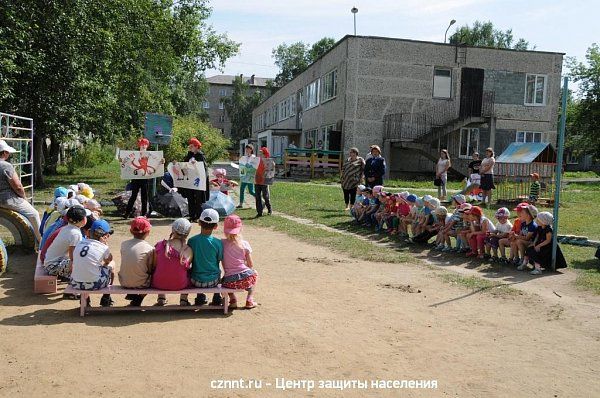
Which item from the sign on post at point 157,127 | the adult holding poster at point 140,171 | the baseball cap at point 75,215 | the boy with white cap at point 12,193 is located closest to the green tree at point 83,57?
the sign on post at point 157,127

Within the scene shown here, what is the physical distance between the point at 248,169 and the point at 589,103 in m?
43.0

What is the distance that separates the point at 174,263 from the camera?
6.12 metres

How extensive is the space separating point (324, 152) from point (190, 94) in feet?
148

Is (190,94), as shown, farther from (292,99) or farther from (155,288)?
(155,288)

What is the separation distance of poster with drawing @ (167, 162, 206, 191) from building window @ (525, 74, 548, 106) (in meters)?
24.4

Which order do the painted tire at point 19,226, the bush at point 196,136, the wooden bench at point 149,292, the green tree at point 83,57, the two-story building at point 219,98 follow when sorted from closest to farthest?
the wooden bench at point 149,292, the painted tire at point 19,226, the green tree at point 83,57, the bush at point 196,136, the two-story building at point 219,98

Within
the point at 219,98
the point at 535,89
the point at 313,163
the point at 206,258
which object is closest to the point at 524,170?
the point at 313,163

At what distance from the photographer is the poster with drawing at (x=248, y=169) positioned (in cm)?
1545

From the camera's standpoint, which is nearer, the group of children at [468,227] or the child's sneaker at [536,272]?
the child's sneaker at [536,272]

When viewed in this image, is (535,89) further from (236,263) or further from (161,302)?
(161,302)

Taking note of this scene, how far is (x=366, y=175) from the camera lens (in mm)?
14633

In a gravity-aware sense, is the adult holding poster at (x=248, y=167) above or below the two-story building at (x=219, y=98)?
below

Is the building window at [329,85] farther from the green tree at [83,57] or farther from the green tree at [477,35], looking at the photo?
the green tree at [477,35]

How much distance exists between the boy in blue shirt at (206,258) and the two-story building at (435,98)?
2407 cm
